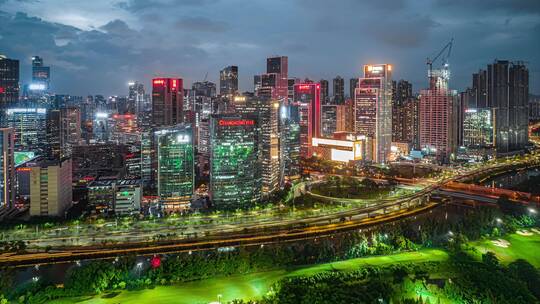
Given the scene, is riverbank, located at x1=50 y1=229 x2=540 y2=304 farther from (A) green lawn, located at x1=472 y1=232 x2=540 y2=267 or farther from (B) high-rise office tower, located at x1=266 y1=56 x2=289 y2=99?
(B) high-rise office tower, located at x1=266 y1=56 x2=289 y2=99

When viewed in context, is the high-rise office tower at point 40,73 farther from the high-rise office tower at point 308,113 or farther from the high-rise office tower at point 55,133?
the high-rise office tower at point 308,113

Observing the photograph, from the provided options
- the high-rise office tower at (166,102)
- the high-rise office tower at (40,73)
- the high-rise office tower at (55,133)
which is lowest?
the high-rise office tower at (55,133)

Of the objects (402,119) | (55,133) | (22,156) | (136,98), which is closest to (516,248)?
(22,156)

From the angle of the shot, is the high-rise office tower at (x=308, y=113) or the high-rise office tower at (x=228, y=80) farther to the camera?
the high-rise office tower at (x=228, y=80)

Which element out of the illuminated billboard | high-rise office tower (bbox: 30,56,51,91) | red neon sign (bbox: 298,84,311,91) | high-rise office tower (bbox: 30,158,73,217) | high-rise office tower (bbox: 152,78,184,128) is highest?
high-rise office tower (bbox: 30,56,51,91)

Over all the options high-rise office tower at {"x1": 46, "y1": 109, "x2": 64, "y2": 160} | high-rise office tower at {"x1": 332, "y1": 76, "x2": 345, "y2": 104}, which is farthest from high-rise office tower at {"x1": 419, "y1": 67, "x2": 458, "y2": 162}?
high-rise office tower at {"x1": 46, "y1": 109, "x2": 64, "y2": 160}

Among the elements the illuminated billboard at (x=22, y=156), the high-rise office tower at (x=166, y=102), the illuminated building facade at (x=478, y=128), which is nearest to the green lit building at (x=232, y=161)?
the high-rise office tower at (x=166, y=102)

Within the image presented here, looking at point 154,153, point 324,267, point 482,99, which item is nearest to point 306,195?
point 154,153
